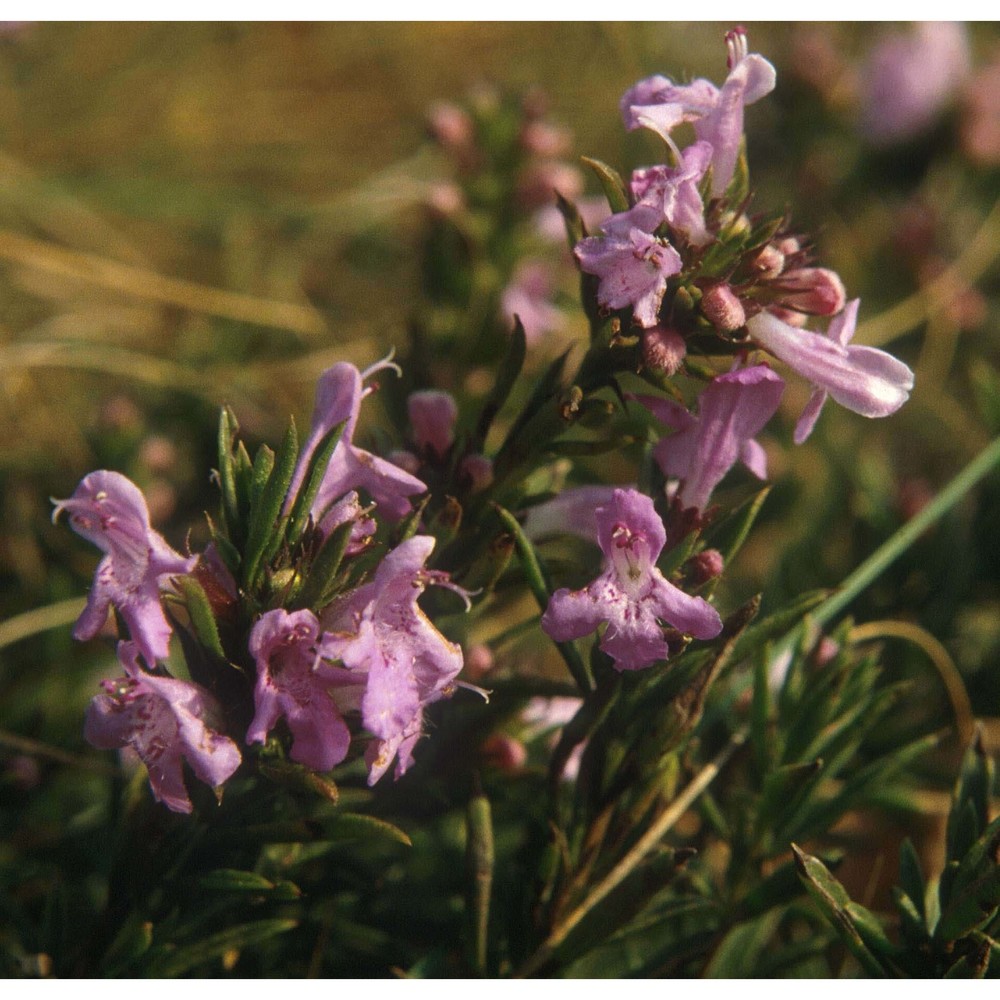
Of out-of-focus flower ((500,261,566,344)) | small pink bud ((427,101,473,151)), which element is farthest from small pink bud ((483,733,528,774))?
small pink bud ((427,101,473,151))

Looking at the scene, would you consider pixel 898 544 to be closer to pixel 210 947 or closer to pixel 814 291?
pixel 814 291

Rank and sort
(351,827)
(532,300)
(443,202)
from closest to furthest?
(351,827)
(443,202)
(532,300)

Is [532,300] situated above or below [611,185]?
below

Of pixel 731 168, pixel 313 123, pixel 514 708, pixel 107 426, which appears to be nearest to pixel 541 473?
pixel 514 708

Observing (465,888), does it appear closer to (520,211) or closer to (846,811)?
(846,811)

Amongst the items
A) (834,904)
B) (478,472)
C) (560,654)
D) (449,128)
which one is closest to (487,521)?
(478,472)

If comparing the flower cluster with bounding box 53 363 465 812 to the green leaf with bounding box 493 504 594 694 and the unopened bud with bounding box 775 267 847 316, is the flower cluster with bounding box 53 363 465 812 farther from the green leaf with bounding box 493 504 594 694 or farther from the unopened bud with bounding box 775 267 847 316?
the unopened bud with bounding box 775 267 847 316

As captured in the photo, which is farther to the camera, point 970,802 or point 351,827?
point 970,802


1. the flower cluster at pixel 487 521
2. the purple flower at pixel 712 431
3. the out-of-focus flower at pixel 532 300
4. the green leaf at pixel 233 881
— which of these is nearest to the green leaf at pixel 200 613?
the flower cluster at pixel 487 521
